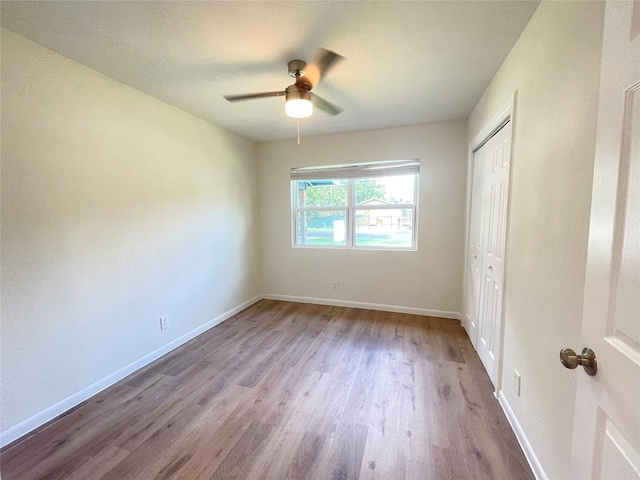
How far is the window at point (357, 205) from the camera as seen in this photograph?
11.1ft

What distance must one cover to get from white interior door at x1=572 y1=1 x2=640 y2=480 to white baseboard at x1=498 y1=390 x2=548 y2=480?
802 mm

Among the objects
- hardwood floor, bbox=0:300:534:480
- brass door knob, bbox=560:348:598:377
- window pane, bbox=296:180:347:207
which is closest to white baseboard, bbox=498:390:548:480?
hardwood floor, bbox=0:300:534:480

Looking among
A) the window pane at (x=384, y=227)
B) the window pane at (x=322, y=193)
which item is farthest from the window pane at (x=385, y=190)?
the window pane at (x=322, y=193)

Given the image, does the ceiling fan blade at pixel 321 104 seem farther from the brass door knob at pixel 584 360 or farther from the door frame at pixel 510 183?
the brass door knob at pixel 584 360

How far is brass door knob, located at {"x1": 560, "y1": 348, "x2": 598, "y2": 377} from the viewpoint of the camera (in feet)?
2.17

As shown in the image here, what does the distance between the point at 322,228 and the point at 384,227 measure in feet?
2.92

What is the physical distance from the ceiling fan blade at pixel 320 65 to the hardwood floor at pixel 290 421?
7.24 feet

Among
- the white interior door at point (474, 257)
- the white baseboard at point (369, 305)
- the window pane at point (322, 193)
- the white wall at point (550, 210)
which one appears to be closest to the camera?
the white wall at point (550, 210)

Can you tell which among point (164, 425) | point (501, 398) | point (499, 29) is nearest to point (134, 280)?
point (164, 425)

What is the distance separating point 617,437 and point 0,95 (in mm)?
2862

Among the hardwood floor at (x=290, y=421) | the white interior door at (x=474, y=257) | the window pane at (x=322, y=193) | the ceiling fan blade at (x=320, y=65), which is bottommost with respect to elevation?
the hardwood floor at (x=290, y=421)

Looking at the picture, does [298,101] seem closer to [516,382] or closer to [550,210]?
[550,210]

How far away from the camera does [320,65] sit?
158cm

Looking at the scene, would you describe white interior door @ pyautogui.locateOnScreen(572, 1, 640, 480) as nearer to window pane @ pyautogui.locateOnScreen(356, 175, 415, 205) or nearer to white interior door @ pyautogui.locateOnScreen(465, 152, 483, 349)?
white interior door @ pyautogui.locateOnScreen(465, 152, 483, 349)
